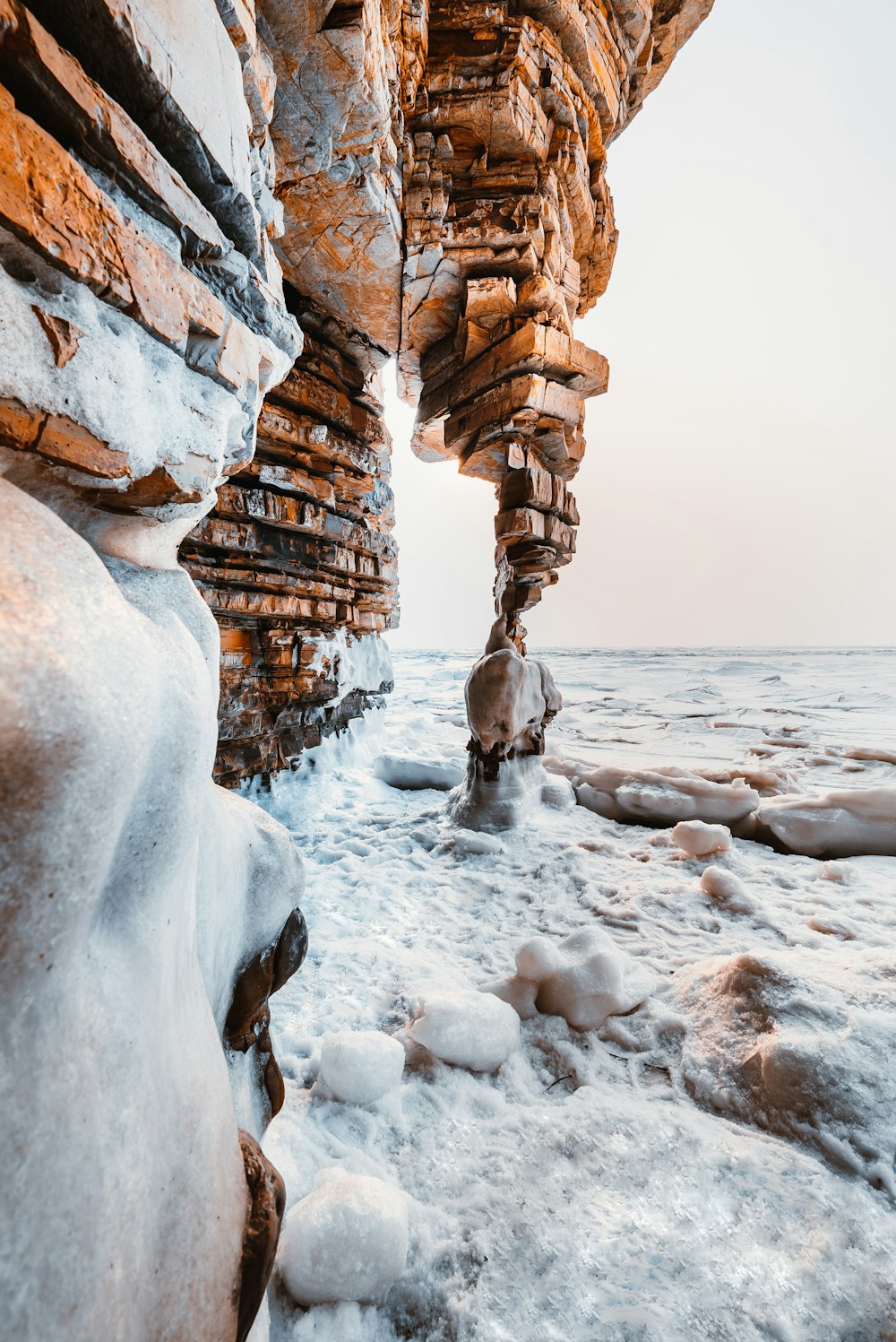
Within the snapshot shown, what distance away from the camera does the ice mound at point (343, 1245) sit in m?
0.99

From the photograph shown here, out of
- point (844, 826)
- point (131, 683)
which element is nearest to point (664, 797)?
point (844, 826)

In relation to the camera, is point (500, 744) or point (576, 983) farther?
point (500, 744)

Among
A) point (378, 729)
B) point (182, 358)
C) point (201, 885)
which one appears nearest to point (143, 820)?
point (201, 885)

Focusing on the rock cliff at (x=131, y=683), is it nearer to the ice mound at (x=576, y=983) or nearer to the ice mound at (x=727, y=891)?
the ice mound at (x=576, y=983)

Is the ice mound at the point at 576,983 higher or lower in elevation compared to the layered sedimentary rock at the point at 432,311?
lower

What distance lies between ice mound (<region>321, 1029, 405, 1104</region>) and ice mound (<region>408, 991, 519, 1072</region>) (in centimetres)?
11

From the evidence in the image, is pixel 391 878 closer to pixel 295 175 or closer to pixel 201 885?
pixel 201 885

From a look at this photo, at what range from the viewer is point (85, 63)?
75 cm

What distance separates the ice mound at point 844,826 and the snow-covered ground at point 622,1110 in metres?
0.14

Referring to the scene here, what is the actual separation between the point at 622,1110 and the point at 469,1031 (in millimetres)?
471

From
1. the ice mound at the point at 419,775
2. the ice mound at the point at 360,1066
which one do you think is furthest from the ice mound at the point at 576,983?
the ice mound at the point at 419,775

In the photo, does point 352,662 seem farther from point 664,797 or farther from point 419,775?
point 664,797

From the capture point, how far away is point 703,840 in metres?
3.21

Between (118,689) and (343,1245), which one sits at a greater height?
(118,689)
